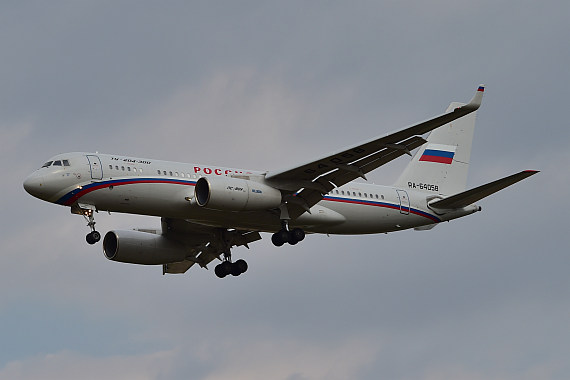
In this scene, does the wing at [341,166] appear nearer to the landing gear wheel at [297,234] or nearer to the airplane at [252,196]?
the airplane at [252,196]

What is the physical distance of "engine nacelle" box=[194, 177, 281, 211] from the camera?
1753 inches

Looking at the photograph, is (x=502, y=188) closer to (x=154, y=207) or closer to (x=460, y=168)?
(x=460, y=168)

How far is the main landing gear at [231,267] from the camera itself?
174 ft

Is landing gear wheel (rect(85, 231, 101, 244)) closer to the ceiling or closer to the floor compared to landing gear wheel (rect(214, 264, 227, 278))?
closer to the floor

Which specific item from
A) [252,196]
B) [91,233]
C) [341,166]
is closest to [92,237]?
[91,233]

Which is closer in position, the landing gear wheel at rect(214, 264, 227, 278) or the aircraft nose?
the aircraft nose

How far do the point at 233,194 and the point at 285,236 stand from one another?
167 inches

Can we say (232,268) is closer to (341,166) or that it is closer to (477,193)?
(341,166)

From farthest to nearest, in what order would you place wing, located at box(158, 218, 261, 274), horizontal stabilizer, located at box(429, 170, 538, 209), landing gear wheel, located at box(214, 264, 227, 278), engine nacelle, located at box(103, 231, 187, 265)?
landing gear wheel, located at box(214, 264, 227, 278) < engine nacelle, located at box(103, 231, 187, 265) < wing, located at box(158, 218, 261, 274) < horizontal stabilizer, located at box(429, 170, 538, 209)

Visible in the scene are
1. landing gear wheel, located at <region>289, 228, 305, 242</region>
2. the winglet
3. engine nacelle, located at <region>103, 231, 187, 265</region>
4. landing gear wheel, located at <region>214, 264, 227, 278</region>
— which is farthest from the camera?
landing gear wheel, located at <region>214, 264, 227, 278</region>

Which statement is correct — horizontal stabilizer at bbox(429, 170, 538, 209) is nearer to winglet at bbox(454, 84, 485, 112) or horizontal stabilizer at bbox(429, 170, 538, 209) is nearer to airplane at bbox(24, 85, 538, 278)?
airplane at bbox(24, 85, 538, 278)

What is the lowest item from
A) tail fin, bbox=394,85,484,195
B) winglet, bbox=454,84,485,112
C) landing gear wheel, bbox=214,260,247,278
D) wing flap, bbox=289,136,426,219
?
winglet, bbox=454,84,485,112

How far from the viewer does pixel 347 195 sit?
1972 inches

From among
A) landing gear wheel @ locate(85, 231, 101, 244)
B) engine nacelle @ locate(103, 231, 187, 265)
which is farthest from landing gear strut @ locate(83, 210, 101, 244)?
engine nacelle @ locate(103, 231, 187, 265)
